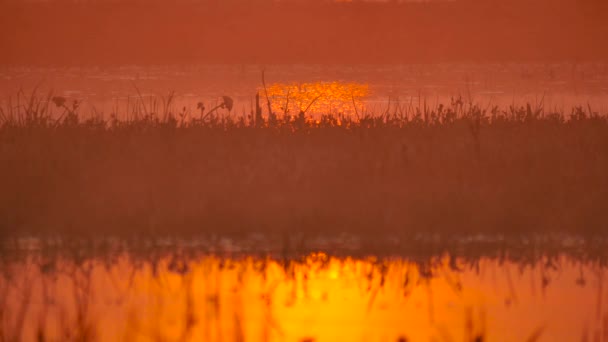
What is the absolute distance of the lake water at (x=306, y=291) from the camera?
651 centimetres

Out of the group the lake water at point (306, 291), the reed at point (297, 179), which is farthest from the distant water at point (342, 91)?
the lake water at point (306, 291)

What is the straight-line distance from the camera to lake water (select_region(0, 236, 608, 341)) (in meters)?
6.51

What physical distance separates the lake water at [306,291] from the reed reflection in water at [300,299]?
12 millimetres

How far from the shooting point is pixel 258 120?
1254 centimetres

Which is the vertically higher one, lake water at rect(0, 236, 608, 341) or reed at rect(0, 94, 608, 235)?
reed at rect(0, 94, 608, 235)

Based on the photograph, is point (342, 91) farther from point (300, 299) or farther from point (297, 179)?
point (300, 299)

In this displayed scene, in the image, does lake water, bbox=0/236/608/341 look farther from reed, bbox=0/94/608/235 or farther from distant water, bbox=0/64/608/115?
distant water, bbox=0/64/608/115

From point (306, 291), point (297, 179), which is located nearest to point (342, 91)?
point (297, 179)

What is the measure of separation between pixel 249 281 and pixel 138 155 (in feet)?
10.9

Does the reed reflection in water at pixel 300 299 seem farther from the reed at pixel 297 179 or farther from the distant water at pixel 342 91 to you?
the distant water at pixel 342 91

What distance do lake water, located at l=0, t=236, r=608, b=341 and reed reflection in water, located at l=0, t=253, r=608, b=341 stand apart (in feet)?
0.04

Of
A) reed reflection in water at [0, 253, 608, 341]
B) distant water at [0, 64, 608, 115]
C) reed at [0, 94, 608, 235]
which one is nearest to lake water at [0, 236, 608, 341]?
reed reflection in water at [0, 253, 608, 341]

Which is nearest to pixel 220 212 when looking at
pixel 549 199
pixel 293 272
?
pixel 293 272

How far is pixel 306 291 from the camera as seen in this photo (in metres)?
7.40
